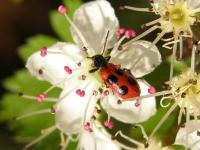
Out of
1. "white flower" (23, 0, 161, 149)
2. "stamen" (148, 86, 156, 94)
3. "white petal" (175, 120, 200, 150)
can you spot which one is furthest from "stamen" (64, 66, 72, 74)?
"white petal" (175, 120, 200, 150)

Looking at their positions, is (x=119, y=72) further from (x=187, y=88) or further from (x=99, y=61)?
(x=187, y=88)

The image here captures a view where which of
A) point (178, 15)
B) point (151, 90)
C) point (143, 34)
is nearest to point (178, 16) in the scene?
point (178, 15)

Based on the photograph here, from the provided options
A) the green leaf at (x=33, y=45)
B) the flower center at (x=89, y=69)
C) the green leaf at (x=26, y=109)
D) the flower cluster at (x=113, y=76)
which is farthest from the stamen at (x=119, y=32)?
the green leaf at (x=33, y=45)

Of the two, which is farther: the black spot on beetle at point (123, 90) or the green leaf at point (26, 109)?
the green leaf at point (26, 109)

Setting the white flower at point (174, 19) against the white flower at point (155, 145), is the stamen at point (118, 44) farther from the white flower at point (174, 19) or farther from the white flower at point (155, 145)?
the white flower at point (155, 145)

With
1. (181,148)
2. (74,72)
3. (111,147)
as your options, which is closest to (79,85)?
(74,72)

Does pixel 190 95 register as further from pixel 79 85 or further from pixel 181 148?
pixel 79 85
